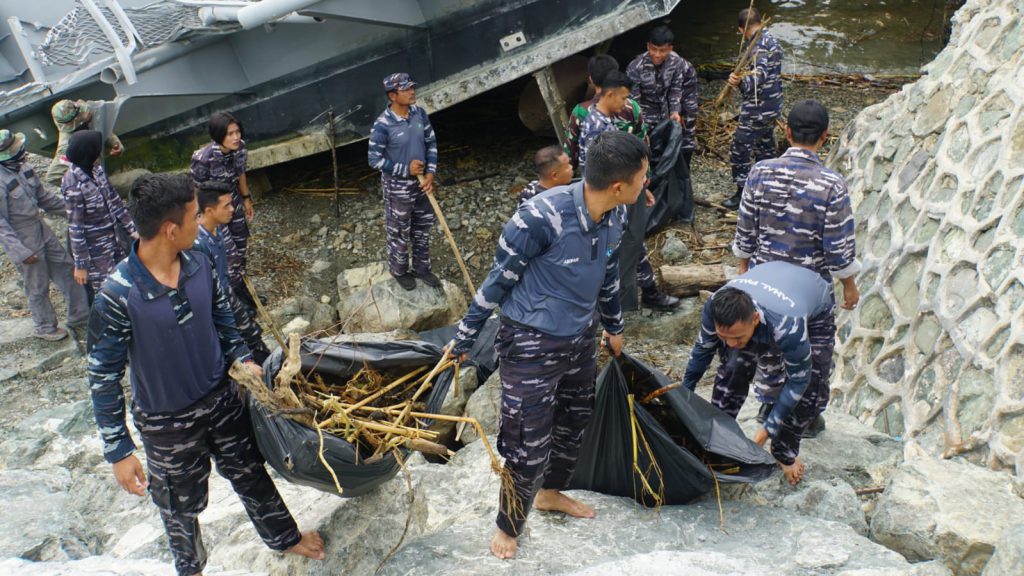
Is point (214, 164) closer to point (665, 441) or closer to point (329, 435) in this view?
point (329, 435)

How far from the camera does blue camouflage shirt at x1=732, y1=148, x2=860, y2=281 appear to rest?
3.93 meters

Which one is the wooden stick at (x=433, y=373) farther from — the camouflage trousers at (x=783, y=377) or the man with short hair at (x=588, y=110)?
the man with short hair at (x=588, y=110)

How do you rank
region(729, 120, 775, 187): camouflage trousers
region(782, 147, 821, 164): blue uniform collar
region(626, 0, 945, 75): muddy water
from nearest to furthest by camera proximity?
1. region(782, 147, 821, 164): blue uniform collar
2. region(729, 120, 775, 187): camouflage trousers
3. region(626, 0, 945, 75): muddy water

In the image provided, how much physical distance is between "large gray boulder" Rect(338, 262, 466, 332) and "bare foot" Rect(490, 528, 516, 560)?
10.6ft

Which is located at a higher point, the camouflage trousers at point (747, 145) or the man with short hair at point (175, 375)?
the man with short hair at point (175, 375)

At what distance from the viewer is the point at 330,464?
2900mm

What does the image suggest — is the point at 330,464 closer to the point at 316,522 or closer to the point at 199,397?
the point at 199,397

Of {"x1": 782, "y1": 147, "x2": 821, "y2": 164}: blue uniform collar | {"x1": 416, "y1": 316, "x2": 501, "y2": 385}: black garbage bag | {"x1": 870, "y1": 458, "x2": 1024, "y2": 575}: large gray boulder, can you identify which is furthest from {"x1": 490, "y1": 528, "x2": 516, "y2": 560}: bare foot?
{"x1": 782, "y1": 147, "x2": 821, "y2": 164}: blue uniform collar

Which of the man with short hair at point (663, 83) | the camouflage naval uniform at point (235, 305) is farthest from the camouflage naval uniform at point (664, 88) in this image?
the camouflage naval uniform at point (235, 305)

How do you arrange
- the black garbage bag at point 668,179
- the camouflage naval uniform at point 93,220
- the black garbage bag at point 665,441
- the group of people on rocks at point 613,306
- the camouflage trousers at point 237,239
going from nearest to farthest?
the group of people on rocks at point 613,306
the black garbage bag at point 665,441
the camouflage naval uniform at point 93,220
the camouflage trousers at point 237,239
the black garbage bag at point 668,179

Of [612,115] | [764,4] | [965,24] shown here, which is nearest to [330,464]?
[612,115]

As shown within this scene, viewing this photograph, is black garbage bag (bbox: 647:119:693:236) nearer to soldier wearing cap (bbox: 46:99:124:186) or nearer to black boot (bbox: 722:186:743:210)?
black boot (bbox: 722:186:743:210)

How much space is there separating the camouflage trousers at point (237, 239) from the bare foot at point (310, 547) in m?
3.13

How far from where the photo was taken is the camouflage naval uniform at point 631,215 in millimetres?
5562
